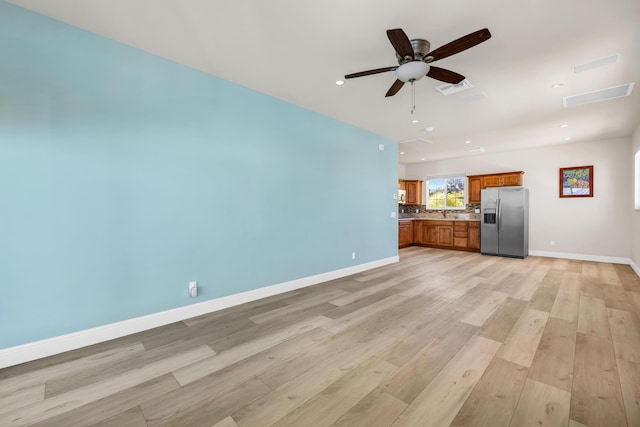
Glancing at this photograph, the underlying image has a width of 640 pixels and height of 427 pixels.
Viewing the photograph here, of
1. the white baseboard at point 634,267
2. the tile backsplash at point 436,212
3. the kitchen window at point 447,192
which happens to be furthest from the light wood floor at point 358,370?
the kitchen window at point 447,192

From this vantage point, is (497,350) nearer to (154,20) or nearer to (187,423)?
(187,423)

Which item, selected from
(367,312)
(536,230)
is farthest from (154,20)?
(536,230)

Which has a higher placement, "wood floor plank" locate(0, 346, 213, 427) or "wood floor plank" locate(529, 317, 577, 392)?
"wood floor plank" locate(0, 346, 213, 427)

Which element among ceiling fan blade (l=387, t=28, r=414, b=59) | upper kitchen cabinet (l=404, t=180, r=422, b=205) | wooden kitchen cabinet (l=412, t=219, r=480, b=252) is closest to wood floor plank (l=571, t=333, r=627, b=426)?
ceiling fan blade (l=387, t=28, r=414, b=59)

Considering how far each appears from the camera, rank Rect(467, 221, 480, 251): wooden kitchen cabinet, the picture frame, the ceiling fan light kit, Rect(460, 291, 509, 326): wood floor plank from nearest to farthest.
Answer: the ceiling fan light kit, Rect(460, 291, 509, 326): wood floor plank, the picture frame, Rect(467, 221, 480, 251): wooden kitchen cabinet

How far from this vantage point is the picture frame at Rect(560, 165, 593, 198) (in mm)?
6102

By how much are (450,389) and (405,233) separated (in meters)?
6.86

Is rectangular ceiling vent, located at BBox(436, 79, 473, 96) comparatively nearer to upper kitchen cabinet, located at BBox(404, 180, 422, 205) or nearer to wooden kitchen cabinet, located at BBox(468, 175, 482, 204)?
wooden kitchen cabinet, located at BBox(468, 175, 482, 204)

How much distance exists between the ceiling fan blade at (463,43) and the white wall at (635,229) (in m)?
5.35

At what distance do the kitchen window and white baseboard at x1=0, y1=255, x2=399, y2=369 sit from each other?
6.68 meters

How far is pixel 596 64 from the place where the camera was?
2.86 meters

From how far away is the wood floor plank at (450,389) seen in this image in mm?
1530

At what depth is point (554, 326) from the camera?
8.98 feet

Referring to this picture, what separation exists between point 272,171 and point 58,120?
215cm
